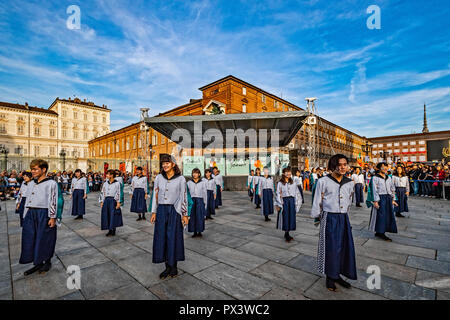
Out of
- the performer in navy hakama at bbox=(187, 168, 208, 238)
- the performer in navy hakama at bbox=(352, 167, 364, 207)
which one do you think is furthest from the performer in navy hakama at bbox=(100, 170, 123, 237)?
the performer in navy hakama at bbox=(352, 167, 364, 207)

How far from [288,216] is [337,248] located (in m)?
2.42

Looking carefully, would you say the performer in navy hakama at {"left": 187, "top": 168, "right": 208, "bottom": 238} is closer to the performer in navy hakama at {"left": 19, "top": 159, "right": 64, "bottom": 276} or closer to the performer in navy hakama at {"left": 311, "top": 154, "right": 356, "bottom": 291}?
the performer in navy hakama at {"left": 19, "top": 159, "right": 64, "bottom": 276}

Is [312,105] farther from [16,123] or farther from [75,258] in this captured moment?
[16,123]

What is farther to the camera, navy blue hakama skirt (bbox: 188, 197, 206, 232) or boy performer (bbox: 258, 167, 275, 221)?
boy performer (bbox: 258, 167, 275, 221)

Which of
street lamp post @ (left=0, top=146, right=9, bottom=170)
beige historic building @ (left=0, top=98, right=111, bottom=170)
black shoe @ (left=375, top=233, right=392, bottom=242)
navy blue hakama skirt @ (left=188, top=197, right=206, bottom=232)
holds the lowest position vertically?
black shoe @ (left=375, top=233, right=392, bottom=242)

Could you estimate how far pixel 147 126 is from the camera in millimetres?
13766

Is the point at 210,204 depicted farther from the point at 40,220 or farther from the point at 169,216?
the point at 40,220

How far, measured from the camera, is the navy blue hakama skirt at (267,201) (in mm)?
8000

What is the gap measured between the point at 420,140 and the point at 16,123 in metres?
117

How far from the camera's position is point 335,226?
3418mm

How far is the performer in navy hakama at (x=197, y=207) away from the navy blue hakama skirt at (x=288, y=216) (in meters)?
2.16

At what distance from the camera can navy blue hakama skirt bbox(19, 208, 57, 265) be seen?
3895mm

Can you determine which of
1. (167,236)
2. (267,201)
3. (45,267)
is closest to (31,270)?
(45,267)
